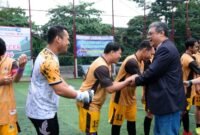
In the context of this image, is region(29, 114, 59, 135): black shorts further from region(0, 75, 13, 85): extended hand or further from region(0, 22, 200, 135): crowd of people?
region(0, 75, 13, 85): extended hand

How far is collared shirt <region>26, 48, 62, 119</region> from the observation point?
375 cm

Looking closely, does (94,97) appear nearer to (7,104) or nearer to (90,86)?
(90,86)

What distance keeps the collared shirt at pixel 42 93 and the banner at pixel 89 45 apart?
17.7 m

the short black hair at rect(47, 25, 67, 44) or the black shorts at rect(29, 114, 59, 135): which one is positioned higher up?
the short black hair at rect(47, 25, 67, 44)

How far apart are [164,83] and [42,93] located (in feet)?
4.38

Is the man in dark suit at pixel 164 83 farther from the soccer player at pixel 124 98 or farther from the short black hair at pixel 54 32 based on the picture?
the soccer player at pixel 124 98

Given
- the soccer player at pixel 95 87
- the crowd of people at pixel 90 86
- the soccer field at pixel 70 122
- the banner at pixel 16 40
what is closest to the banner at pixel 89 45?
the banner at pixel 16 40

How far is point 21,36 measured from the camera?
19.8m

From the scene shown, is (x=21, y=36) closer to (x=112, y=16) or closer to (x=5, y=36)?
(x=5, y=36)

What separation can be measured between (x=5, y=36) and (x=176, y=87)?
Answer: 1657 cm

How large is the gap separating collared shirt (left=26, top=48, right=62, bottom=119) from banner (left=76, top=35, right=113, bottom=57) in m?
17.7

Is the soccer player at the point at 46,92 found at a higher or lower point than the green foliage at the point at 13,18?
lower

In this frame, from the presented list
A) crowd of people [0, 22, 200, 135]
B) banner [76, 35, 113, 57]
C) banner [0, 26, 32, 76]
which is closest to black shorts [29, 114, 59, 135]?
crowd of people [0, 22, 200, 135]

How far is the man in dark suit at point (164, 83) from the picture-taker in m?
4.00
